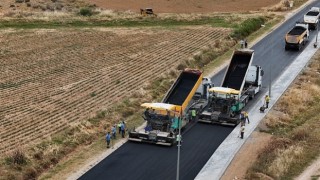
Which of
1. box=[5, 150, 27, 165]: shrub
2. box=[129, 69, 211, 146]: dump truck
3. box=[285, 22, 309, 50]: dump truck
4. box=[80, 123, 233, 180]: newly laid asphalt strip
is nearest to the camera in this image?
box=[5, 150, 27, 165]: shrub

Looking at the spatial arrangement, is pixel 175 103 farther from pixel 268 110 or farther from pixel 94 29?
pixel 94 29

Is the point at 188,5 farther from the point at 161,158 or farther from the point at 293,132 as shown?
the point at 161,158

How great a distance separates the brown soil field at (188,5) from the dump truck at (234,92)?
5053 cm

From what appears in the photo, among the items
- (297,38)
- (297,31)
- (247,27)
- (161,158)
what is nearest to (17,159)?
(161,158)

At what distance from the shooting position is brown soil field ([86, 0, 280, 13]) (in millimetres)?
98312

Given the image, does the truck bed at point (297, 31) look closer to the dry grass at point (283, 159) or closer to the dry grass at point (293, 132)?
the dry grass at point (293, 132)

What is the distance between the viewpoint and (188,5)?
338ft

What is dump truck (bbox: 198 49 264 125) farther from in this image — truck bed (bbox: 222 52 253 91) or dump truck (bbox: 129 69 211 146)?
dump truck (bbox: 129 69 211 146)

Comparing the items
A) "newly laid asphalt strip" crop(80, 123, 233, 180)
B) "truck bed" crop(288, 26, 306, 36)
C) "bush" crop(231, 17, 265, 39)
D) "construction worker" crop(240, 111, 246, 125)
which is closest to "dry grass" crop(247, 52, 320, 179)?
"construction worker" crop(240, 111, 246, 125)

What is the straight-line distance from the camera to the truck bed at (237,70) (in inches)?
1790

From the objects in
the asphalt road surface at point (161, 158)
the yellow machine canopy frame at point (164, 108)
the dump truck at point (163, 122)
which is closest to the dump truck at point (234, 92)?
the asphalt road surface at point (161, 158)

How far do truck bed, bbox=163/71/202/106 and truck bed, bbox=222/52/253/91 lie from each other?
410cm

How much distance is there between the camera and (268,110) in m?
44.8

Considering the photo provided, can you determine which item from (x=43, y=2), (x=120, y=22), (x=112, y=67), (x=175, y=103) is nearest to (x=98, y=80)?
(x=112, y=67)
